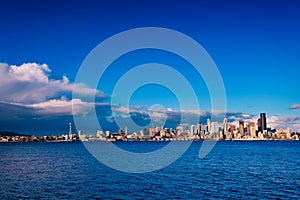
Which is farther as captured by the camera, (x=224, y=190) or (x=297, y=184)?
(x=297, y=184)

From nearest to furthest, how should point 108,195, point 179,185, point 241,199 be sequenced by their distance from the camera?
point 241,199 → point 108,195 → point 179,185

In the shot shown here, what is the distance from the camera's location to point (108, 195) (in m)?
50.0

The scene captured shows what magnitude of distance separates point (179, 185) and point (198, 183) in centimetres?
461

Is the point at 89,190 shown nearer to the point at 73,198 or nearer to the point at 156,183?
the point at 73,198

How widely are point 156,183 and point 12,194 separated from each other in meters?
24.9

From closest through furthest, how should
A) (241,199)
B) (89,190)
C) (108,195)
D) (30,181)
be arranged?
(241,199), (108,195), (89,190), (30,181)

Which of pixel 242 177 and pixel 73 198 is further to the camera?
pixel 242 177

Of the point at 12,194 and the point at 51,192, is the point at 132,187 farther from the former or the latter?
the point at 12,194

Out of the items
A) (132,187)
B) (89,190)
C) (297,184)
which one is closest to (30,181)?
(89,190)

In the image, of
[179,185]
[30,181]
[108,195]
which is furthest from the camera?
[30,181]

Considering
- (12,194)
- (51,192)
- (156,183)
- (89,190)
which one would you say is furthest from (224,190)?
(12,194)

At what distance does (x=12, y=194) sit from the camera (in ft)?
168

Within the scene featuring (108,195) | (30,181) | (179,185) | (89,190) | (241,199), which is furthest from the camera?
(30,181)

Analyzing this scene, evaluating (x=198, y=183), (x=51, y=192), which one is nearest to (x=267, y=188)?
(x=198, y=183)
